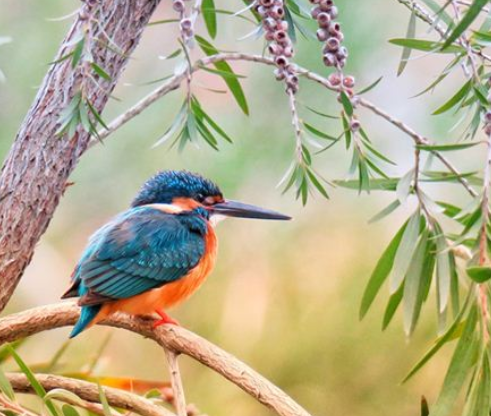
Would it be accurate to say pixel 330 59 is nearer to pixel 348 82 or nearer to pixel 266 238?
pixel 348 82

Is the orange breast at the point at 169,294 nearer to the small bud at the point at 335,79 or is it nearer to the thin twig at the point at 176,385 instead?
the thin twig at the point at 176,385

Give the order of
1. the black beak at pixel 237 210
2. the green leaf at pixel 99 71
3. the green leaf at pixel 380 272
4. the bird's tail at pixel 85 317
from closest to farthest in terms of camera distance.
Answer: the green leaf at pixel 99 71 → the green leaf at pixel 380 272 → the bird's tail at pixel 85 317 → the black beak at pixel 237 210

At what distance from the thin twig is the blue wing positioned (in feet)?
0.41

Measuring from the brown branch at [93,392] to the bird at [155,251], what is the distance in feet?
0.23

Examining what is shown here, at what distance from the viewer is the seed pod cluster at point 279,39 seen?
833mm

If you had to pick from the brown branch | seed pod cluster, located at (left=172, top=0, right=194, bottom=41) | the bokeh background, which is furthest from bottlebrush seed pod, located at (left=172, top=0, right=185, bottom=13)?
the bokeh background

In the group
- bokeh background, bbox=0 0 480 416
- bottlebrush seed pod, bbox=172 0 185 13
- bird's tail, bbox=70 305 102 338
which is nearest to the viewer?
bottlebrush seed pod, bbox=172 0 185 13

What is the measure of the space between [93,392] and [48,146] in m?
0.29

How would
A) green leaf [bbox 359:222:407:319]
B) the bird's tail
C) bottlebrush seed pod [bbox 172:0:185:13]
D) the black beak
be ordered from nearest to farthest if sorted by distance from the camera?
bottlebrush seed pod [bbox 172:0:185:13]
green leaf [bbox 359:222:407:319]
the bird's tail
the black beak

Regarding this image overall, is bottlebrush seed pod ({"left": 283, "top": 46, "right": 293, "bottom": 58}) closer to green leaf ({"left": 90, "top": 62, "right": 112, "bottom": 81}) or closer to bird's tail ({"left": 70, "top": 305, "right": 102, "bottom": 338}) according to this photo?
green leaf ({"left": 90, "top": 62, "right": 112, "bottom": 81})

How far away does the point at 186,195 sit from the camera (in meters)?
1.40

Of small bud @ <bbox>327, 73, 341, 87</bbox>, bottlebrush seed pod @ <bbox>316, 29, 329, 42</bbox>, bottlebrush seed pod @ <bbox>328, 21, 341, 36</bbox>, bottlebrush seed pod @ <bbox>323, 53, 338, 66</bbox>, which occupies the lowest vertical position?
small bud @ <bbox>327, 73, 341, 87</bbox>

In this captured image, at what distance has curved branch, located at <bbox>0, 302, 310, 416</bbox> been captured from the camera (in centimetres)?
97

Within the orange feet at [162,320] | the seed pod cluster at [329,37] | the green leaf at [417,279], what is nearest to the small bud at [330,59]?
the seed pod cluster at [329,37]
